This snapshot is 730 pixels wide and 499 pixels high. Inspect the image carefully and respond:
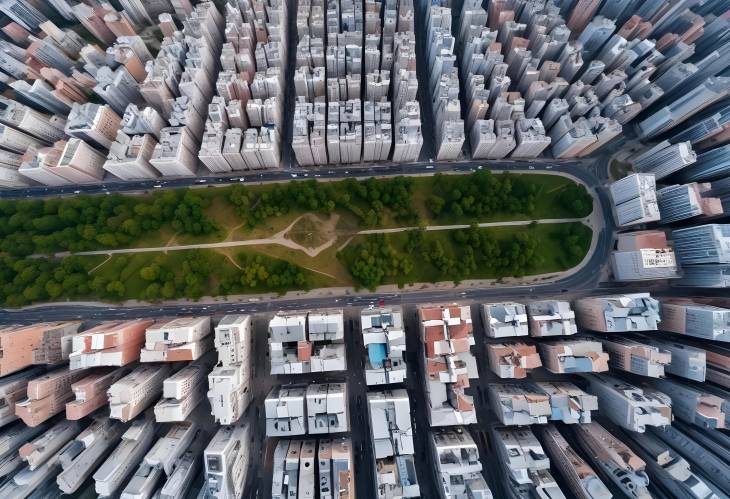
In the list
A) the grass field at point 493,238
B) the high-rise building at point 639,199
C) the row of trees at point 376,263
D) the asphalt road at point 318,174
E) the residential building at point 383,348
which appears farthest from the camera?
the asphalt road at point 318,174

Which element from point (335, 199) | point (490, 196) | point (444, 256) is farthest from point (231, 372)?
point (490, 196)

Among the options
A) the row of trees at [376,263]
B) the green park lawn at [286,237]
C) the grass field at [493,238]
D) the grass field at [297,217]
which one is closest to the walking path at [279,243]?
the green park lawn at [286,237]

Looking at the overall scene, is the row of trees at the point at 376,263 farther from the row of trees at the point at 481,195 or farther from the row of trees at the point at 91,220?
the row of trees at the point at 91,220

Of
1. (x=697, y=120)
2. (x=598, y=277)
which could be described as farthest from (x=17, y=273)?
(x=697, y=120)

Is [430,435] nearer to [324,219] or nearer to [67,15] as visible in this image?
[324,219]

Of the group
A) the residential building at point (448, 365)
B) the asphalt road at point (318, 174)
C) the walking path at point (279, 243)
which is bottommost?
the residential building at point (448, 365)
